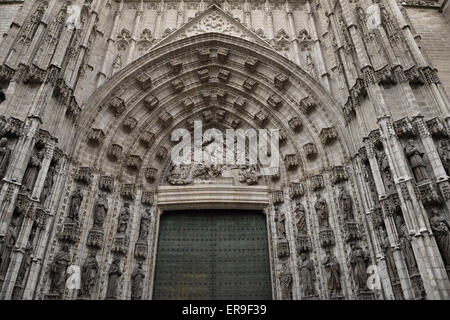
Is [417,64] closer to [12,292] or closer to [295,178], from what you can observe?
[295,178]

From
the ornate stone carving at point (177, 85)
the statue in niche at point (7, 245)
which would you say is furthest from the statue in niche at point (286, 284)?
the ornate stone carving at point (177, 85)

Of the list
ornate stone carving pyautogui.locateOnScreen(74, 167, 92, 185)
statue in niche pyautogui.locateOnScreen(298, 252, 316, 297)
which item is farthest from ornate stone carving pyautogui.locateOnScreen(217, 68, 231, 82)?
statue in niche pyautogui.locateOnScreen(298, 252, 316, 297)

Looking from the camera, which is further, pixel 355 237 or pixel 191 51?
pixel 191 51

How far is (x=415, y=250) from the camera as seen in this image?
20.9 feet

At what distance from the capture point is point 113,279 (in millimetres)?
8461

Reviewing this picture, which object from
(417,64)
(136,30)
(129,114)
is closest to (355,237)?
(417,64)

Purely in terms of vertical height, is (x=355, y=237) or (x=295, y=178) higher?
(x=295, y=178)

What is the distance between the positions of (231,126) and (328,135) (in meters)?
3.43

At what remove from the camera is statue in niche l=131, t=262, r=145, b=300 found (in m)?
8.62

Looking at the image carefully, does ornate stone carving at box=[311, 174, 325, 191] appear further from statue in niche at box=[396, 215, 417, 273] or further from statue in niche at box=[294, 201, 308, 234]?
statue in niche at box=[396, 215, 417, 273]
